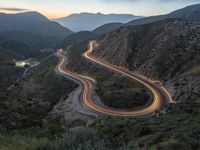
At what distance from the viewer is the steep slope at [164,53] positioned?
83625mm

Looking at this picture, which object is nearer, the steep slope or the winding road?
the winding road

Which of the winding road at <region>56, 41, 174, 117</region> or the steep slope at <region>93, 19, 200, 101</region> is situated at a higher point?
the steep slope at <region>93, 19, 200, 101</region>

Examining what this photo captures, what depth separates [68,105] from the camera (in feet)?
261

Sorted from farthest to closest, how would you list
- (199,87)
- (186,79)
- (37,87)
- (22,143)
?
(37,87) → (186,79) → (199,87) → (22,143)

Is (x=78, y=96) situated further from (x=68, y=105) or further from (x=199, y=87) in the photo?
(x=199, y=87)

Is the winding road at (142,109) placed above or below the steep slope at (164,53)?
below

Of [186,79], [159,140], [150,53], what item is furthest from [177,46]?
[159,140]

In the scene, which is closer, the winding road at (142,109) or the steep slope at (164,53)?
the winding road at (142,109)

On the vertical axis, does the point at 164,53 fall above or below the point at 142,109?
above

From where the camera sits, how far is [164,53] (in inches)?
4451

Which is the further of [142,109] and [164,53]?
[164,53]

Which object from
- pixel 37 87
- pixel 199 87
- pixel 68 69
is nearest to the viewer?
pixel 199 87

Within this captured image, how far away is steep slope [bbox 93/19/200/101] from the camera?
8362 centimetres

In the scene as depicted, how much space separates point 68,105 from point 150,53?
165 ft
